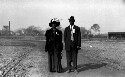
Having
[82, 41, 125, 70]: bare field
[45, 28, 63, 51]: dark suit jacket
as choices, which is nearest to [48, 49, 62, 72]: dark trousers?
[45, 28, 63, 51]: dark suit jacket

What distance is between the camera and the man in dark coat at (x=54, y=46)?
32.4 ft

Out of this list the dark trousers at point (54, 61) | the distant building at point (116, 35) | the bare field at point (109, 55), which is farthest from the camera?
the distant building at point (116, 35)

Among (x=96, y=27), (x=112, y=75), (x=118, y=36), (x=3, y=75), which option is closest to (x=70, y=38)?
(x=112, y=75)

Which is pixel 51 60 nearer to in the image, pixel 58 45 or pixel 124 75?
pixel 58 45

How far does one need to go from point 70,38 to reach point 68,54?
64 cm

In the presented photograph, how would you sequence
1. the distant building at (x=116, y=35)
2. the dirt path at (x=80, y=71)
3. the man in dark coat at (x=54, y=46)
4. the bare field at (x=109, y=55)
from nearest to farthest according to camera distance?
the dirt path at (x=80, y=71), the man in dark coat at (x=54, y=46), the bare field at (x=109, y=55), the distant building at (x=116, y=35)

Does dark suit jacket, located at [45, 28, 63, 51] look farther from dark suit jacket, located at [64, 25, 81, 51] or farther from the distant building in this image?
the distant building

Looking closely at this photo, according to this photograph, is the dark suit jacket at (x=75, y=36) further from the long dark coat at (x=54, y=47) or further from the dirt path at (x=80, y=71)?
the dirt path at (x=80, y=71)

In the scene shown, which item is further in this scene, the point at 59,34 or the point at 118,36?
the point at 118,36

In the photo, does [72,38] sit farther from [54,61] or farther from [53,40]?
[54,61]

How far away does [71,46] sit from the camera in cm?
1022

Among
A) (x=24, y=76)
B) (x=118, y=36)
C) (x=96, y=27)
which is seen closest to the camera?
(x=24, y=76)

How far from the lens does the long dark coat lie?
993cm

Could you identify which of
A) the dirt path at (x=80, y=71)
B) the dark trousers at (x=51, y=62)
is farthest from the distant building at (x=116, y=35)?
the dark trousers at (x=51, y=62)
